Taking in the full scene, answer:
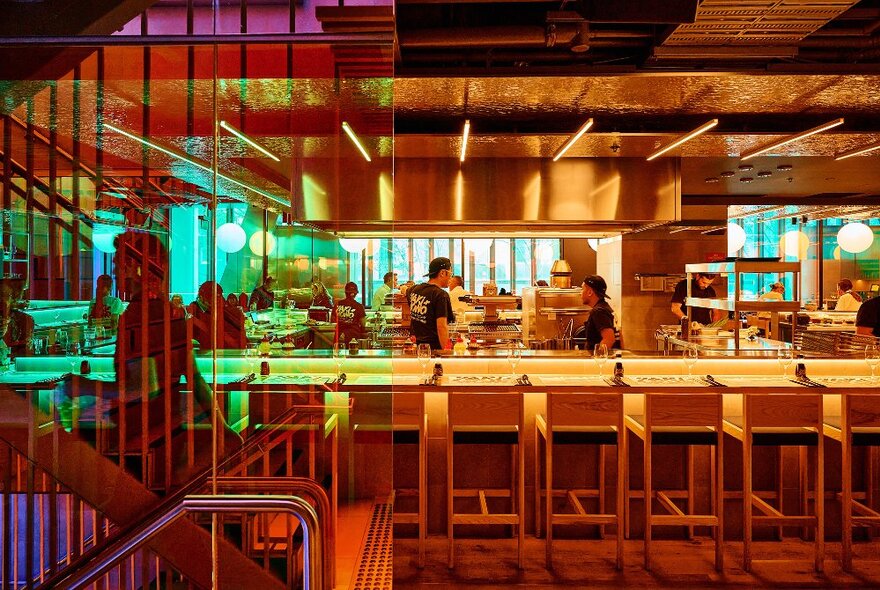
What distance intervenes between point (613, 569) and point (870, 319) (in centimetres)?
369

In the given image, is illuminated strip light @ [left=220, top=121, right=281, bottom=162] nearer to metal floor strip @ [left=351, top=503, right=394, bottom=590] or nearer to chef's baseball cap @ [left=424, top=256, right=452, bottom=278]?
chef's baseball cap @ [left=424, top=256, right=452, bottom=278]

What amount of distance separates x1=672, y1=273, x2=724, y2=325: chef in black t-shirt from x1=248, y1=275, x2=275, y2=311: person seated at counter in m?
4.39

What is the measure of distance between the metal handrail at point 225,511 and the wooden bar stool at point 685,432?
2342mm

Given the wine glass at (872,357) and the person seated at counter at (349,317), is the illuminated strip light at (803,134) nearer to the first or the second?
the wine glass at (872,357)

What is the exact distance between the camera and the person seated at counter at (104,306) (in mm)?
3488

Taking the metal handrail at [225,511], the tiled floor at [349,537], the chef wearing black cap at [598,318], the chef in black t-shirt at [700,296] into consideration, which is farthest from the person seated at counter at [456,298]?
the metal handrail at [225,511]

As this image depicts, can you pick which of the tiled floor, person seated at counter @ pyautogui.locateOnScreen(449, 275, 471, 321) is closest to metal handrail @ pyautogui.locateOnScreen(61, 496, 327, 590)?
the tiled floor

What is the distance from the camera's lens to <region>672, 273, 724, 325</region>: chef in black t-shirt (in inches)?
280

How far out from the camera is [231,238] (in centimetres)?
338

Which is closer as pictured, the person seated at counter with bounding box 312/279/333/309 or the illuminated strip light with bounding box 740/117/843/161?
the illuminated strip light with bounding box 740/117/843/161

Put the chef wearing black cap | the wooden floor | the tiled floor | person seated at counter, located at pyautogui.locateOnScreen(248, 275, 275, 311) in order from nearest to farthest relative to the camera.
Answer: the tiled floor
the wooden floor
person seated at counter, located at pyautogui.locateOnScreen(248, 275, 275, 311)
the chef wearing black cap

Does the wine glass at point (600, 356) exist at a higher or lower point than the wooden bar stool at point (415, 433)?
higher

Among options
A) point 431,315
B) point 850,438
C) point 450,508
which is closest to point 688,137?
point 850,438

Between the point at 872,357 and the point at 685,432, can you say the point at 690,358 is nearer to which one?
the point at 685,432
